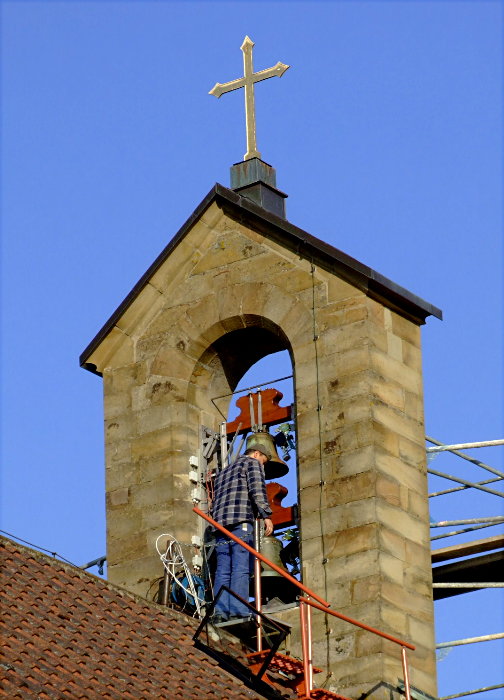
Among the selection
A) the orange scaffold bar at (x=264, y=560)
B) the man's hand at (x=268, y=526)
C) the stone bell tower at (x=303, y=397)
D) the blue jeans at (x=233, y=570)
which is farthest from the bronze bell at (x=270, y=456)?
the orange scaffold bar at (x=264, y=560)

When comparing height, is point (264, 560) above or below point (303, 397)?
below

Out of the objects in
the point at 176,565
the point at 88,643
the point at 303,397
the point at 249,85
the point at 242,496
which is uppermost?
the point at 249,85

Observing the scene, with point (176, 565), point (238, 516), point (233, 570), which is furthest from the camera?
point (176, 565)

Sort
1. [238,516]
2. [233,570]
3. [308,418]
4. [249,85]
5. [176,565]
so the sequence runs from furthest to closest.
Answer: [249,85] → [176,565] → [308,418] → [238,516] → [233,570]

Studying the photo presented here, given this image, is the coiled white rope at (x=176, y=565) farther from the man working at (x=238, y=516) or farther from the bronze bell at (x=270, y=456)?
the bronze bell at (x=270, y=456)

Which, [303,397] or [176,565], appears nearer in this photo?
[303,397]

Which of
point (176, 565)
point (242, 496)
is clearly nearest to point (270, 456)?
point (242, 496)

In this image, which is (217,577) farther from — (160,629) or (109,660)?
(109,660)

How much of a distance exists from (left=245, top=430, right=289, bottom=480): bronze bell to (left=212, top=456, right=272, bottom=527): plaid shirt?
711 millimetres

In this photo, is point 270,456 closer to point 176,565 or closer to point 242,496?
point 242,496

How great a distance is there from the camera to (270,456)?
2217 cm

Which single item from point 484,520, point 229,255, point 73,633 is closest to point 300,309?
point 229,255

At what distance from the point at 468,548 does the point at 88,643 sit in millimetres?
3903

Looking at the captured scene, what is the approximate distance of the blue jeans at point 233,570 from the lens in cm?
2091
